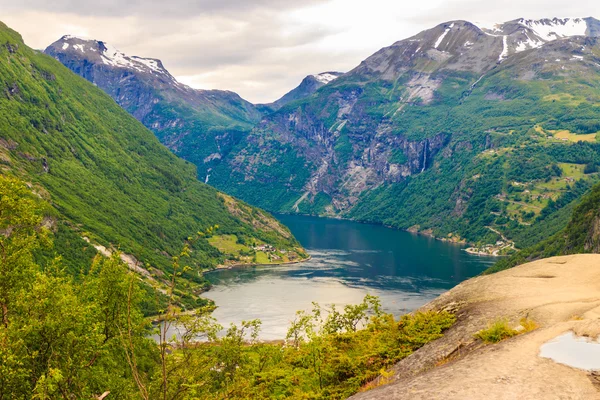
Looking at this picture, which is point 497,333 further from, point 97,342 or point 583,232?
point 583,232

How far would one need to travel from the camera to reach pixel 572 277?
30109 millimetres

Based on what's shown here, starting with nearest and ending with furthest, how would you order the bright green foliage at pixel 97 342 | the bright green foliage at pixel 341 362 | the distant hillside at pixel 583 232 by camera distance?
the bright green foliage at pixel 97 342, the bright green foliage at pixel 341 362, the distant hillside at pixel 583 232

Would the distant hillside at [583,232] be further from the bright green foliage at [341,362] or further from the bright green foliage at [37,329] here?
the bright green foliage at [37,329]

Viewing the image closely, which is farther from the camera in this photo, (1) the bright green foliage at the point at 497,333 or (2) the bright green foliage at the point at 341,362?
(2) the bright green foliage at the point at 341,362

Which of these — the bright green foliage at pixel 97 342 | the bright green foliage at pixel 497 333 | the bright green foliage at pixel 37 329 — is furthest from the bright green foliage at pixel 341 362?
the bright green foliage at pixel 37 329

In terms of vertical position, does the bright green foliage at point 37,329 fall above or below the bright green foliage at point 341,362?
above

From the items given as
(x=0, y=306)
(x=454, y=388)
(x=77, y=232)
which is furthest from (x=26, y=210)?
(x=77, y=232)

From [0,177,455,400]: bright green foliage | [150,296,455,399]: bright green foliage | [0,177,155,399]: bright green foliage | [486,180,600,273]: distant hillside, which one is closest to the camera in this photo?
[0,177,455,400]: bright green foliage

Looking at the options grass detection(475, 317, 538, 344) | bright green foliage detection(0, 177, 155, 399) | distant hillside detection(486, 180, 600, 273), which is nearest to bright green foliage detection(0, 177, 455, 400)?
bright green foliage detection(0, 177, 155, 399)

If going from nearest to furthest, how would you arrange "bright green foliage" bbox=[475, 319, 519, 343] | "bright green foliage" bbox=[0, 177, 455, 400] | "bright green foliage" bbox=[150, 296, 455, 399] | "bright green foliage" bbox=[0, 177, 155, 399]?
"bright green foliage" bbox=[0, 177, 455, 400], "bright green foliage" bbox=[0, 177, 155, 399], "bright green foliage" bbox=[475, 319, 519, 343], "bright green foliage" bbox=[150, 296, 455, 399]

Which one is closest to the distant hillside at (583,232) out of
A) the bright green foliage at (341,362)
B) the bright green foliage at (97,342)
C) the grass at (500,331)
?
the bright green foliage at (341,362)

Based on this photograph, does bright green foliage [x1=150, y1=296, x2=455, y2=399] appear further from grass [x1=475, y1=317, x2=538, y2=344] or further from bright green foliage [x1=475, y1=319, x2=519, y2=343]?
bright green foliage [x1=475, y1=319, x2=519, y2=343]

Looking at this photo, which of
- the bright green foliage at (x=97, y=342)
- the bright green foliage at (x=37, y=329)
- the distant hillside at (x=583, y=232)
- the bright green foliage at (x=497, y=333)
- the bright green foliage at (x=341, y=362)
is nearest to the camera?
the bright green foliage at (x=97, y=342)

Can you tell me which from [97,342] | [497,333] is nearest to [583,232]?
[497,333]
